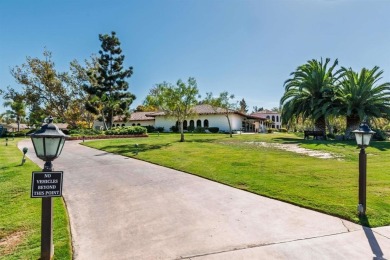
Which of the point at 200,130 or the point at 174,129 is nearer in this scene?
the point at 200,130

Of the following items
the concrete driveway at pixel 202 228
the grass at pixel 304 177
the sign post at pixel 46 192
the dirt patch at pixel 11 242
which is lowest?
the dirt patch at pixel 11 242

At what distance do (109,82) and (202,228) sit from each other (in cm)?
3910

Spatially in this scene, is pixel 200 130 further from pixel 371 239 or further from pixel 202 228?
pixel 371 239

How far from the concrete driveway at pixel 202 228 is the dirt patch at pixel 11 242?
85cm

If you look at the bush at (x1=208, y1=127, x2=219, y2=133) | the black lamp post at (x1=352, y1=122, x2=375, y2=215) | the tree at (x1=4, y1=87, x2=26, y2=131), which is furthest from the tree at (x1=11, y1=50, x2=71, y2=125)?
the black lamp post at (x1=352, y1=122, x2=375, y2=215)

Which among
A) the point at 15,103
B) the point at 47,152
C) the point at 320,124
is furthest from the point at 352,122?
the point at 15,103

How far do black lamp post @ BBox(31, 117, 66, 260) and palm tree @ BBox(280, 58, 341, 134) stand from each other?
24.7m

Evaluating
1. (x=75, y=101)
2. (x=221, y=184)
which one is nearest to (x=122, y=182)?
(x=221, y=184)

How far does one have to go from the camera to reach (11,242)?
188 inches

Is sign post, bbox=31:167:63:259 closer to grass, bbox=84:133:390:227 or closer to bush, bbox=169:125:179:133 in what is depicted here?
grass, bbox=84:133:390:227

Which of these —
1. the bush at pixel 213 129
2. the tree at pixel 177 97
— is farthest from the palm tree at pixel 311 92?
the bush at pixel 213 129

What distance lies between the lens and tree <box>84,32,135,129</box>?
40.2m

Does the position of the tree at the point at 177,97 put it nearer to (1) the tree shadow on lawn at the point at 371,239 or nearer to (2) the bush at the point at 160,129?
(1) the tree shadow on lawn at the point at 371,239

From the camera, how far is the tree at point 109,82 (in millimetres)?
40188
